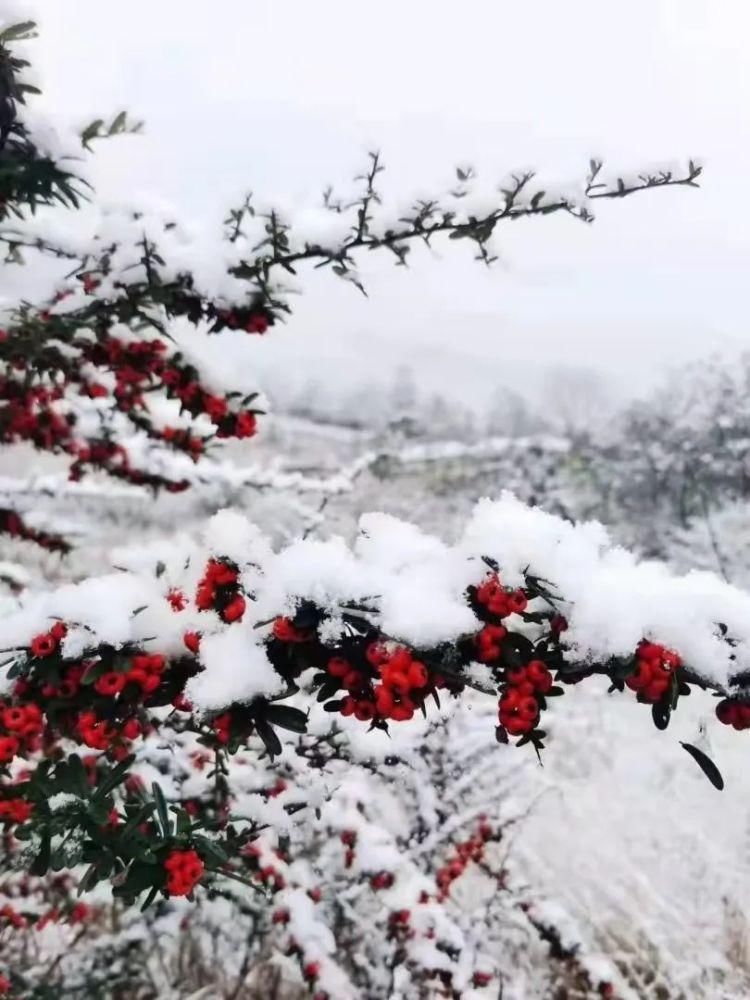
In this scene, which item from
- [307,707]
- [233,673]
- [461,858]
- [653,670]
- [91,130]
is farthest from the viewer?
[461,858]

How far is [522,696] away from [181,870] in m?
0.61

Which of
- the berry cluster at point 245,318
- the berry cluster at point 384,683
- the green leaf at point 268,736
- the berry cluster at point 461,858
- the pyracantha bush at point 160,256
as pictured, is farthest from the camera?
the berry cluster at point 461,858

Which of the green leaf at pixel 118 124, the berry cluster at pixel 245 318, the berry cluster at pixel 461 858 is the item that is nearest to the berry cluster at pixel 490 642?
the berry cluster at pixel 245 318

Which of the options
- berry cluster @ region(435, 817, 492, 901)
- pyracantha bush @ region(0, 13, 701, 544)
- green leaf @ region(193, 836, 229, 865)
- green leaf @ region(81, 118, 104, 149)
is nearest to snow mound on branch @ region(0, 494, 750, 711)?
green leaf @ region(193, 836, 229, 865)

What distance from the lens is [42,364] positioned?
243cm

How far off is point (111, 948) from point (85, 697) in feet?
7.66

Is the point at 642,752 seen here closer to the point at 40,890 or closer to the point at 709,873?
the point at 709,873

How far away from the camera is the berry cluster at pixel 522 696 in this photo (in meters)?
1.28

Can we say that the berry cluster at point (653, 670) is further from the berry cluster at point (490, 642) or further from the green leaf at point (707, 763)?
the berry cluster at point (490, 642)

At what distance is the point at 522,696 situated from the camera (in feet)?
4.20

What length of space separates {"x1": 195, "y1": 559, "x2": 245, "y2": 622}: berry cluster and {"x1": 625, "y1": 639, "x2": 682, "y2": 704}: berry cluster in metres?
0.65

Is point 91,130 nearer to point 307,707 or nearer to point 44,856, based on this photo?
point 307,707

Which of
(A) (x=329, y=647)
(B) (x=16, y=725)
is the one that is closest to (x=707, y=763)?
(A) (x=329, y=647)

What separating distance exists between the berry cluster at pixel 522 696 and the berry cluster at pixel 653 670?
134mm
